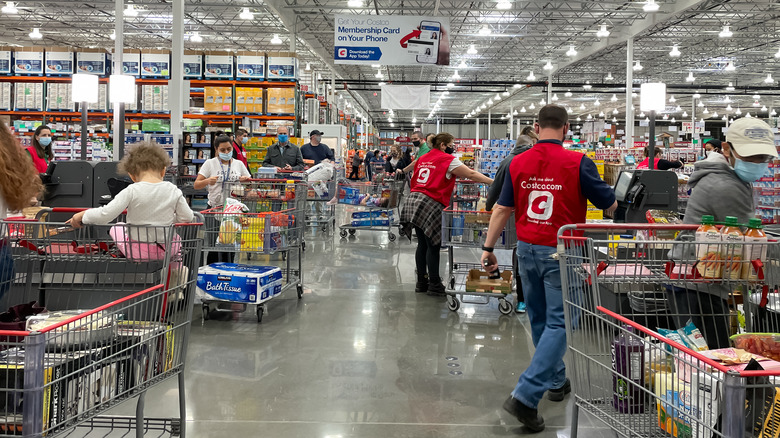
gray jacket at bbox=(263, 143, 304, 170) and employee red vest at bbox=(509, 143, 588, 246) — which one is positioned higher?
gray jacket at bbox=(263, 143, 304, 170)

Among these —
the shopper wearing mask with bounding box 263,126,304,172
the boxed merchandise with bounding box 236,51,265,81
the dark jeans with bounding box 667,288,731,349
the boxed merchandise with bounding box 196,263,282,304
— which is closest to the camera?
the dark jeans with bounding box 667,288,731,349

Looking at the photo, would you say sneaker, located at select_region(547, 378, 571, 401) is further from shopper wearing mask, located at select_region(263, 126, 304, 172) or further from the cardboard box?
shopper wearing mask, located at select_region(263, 126, 304, 172)

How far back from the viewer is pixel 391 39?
13.3 meters

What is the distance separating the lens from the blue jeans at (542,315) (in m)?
3.49

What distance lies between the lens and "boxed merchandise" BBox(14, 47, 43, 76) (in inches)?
569

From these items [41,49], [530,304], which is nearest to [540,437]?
[530,304]

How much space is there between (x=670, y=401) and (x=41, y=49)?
51.6 feet

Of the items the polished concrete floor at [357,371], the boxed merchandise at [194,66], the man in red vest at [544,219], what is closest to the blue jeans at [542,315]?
the man in red vest at [544,219]

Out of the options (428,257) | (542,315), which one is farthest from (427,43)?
(542,315)

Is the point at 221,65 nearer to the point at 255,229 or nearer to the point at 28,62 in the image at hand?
the point at 28,62

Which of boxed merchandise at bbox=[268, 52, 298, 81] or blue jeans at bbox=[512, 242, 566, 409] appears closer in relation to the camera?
blue jeans at bbox=[512, 242, 566, 409]

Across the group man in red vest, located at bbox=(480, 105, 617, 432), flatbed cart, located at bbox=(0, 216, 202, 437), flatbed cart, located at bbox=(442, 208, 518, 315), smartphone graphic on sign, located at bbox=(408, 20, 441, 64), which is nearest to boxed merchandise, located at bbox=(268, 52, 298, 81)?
smartphone graphic on sign, located at bbox=(408, 20, 441, 64)

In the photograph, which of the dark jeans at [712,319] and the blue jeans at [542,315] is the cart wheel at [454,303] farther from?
the dark jeans at [712,319]

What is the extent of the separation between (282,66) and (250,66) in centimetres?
69
